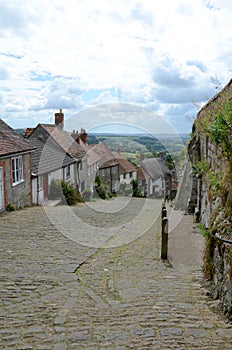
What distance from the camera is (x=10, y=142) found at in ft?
52.6

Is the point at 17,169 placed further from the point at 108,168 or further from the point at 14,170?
the point at 108,168

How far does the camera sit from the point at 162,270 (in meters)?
6.61

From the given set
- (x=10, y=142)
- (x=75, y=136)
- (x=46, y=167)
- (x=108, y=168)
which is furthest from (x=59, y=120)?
(x=10, y=142)

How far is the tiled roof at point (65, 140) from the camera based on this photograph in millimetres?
27344

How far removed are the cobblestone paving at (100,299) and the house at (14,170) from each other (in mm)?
5786

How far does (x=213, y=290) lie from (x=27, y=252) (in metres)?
4.59

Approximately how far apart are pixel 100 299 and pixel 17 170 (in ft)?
41.2

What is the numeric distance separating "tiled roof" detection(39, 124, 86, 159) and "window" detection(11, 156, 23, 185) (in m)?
10.2

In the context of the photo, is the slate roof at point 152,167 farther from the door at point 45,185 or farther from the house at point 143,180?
the door at point 45,185

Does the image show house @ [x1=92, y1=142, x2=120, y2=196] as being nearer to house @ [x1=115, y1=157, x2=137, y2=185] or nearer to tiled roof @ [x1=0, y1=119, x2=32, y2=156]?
house @ [x1=115, y1=157, x2=137, y2=185]

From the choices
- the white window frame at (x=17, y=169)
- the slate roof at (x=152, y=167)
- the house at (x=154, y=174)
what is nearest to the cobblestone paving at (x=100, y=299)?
the white window frame at (x=17, y=169)

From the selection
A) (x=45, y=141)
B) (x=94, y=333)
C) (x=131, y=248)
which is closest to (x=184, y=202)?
(x=131, y=248)

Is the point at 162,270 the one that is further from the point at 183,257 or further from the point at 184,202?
the point at 184,202

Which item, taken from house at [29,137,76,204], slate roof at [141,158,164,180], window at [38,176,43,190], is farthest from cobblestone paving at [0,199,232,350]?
slate roof at [141,158,164,180]
